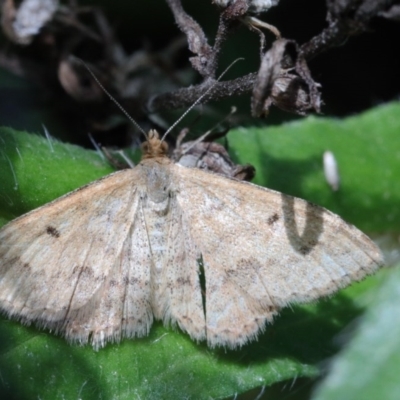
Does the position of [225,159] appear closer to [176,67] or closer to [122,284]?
[122,284]

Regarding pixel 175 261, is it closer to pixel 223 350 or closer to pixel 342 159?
pixel 223 350

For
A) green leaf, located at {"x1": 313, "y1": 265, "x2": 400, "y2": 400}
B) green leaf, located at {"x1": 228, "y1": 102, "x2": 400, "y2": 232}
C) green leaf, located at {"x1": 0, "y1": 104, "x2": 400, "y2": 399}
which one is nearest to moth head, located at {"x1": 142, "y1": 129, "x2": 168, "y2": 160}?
green leaf, located at {"x1": 0, "y1": 104, "x2": 400, "y2": 399}

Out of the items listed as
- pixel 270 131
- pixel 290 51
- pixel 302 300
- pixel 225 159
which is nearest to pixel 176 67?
pixel 270 131

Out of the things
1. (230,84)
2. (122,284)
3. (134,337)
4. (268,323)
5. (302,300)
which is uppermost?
(230,84)

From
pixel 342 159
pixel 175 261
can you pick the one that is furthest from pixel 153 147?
pixel 342 159

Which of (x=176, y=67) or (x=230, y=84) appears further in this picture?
(x=176, y=67)

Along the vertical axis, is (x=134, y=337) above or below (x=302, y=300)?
above

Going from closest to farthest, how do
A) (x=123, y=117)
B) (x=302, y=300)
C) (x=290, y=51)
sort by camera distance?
(x=290, y=51), (x=302, y=300), (x=123, y=117)

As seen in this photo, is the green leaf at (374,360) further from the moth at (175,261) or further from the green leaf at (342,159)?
the green leaf at (342,159)
